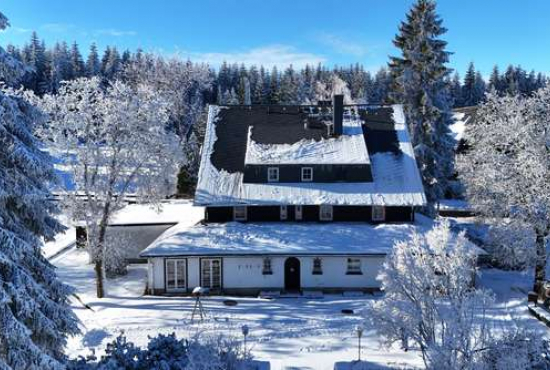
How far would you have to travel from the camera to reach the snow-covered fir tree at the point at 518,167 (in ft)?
72.9

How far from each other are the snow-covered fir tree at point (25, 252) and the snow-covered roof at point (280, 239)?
42.9 feet

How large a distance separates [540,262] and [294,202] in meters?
13.2

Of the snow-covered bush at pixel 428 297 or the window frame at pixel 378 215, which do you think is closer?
the snow-covered bush at pixel 428 297

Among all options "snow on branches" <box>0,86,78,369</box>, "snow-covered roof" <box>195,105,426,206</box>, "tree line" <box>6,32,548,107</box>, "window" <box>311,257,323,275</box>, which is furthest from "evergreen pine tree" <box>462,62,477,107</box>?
"snow on branches" <box>0,86,78,369</box>

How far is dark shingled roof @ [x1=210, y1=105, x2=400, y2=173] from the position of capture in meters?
30.9

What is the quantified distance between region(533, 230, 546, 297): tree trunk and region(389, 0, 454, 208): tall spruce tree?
11741 mm

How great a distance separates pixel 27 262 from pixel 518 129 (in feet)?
72.1

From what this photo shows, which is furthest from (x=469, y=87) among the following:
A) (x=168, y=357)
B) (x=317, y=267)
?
(x=168, y=357)

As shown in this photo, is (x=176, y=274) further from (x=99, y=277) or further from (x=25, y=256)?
(x=25, y=256)

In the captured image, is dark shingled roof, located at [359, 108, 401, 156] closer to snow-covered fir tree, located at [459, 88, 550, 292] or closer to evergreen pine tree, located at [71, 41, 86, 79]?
snow-covered fir tree, located at [459, 88, 550, 292]

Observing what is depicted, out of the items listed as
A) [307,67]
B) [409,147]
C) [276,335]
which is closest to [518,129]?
[409,147]

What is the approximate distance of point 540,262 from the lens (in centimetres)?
2339

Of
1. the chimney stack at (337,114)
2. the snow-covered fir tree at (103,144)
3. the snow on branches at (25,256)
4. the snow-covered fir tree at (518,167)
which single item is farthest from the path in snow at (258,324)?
the chimney stack at (337,114)

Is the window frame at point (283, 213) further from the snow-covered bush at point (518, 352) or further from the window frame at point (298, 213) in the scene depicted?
the snow-covered bush at point (518, 352)
